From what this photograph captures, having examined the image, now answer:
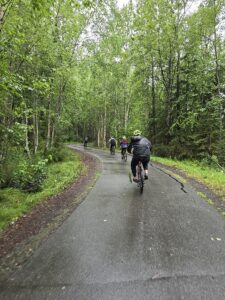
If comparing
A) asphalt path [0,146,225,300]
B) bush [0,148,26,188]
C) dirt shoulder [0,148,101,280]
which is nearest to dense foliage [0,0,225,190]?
bush [0,148,26,188]

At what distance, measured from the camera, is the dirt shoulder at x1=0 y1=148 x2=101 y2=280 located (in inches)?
155

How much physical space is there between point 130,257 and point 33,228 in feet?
8.15

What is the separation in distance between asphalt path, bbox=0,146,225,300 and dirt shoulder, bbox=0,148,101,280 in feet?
0.70

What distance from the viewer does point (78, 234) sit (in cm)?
478

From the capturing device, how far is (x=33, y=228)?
5.23 m

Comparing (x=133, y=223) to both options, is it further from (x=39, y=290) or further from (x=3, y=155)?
(x=3, y=155)

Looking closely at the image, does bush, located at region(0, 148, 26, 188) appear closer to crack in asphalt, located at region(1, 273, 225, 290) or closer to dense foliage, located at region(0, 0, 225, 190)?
dense foliage, located at region(0, 0, 225, 190)

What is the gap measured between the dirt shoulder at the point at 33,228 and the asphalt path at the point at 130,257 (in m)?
0.21

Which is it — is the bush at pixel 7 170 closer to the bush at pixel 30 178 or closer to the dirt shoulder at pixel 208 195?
the bush at pixel 30 178

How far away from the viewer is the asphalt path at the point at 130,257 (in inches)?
118

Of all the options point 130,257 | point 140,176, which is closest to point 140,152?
point 140,176

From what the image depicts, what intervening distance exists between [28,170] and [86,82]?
89.0 feet

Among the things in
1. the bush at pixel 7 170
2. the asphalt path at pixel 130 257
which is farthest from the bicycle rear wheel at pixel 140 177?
the bush at pixel 7 170

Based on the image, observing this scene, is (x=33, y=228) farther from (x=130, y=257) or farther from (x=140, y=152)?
(x=140, y=152)
